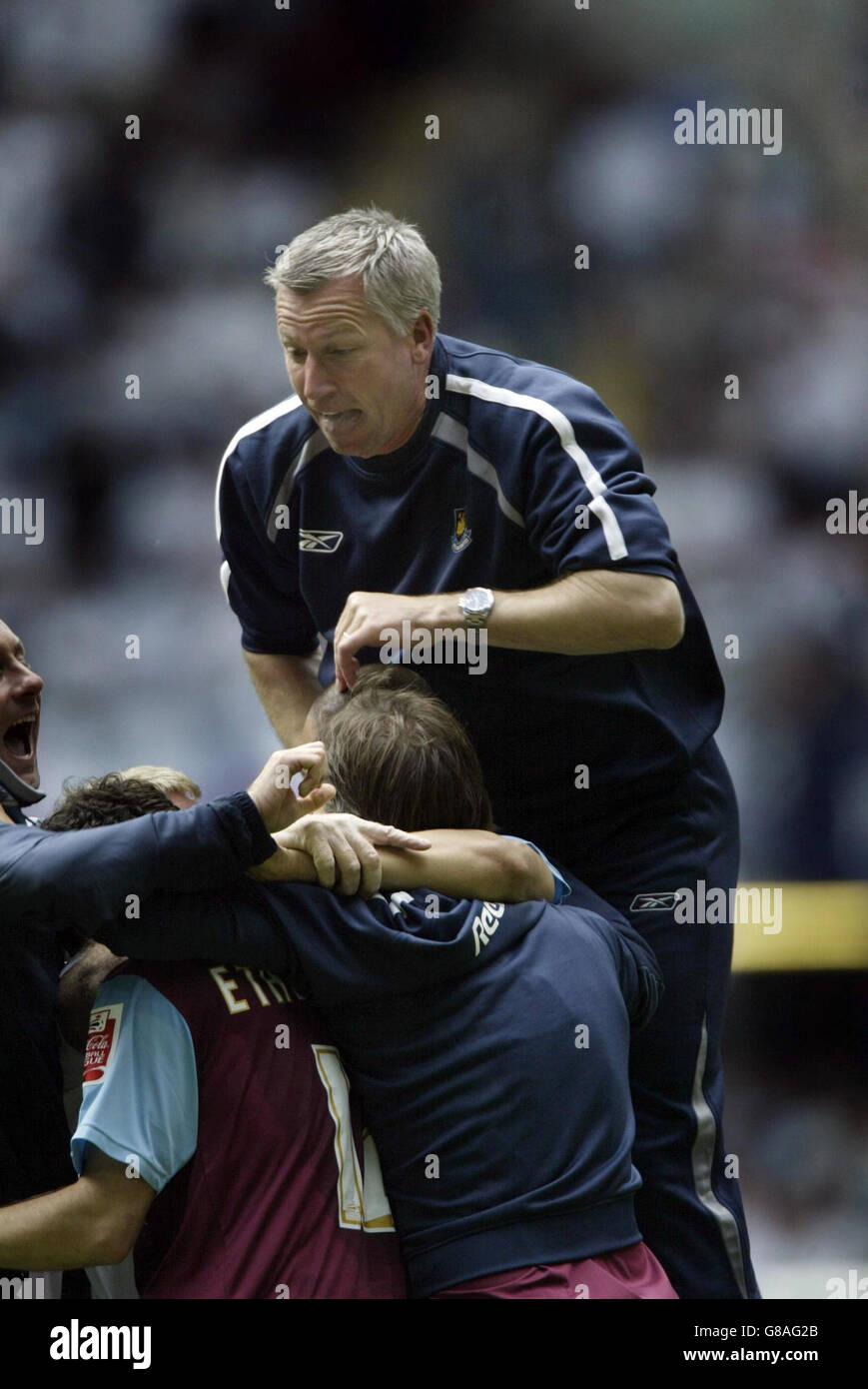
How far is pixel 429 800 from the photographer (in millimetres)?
1372

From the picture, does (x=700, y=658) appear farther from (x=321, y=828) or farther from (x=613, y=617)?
(x=321, y=828)

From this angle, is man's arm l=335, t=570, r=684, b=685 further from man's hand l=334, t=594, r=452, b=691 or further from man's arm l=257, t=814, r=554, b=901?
man's arm l=257, t=814, r=554, b=901

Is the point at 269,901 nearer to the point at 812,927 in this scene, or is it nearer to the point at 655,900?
the point at 655,900

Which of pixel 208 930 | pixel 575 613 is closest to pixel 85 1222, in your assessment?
pixel 208 930

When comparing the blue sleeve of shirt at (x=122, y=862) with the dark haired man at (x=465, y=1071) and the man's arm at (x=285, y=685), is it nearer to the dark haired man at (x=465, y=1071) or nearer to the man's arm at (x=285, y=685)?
the dark haired man at (x=465, y=1071)

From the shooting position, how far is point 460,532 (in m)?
1.75

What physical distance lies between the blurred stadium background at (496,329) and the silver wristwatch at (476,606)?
1.27m

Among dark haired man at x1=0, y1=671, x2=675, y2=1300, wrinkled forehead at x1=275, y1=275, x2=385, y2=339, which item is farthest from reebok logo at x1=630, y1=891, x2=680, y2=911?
wrinkled forehead at x1=275, y1=275, x2=385, y2=339

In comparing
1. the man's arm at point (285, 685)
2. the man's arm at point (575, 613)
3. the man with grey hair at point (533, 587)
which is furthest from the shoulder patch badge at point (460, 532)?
the man's arm at point (285, 685)

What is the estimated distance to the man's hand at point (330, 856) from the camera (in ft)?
4.10

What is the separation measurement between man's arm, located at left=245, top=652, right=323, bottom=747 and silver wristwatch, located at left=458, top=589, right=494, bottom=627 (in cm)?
39

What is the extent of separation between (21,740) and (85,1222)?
0.64 metres

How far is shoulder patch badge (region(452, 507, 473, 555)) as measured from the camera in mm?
1749
